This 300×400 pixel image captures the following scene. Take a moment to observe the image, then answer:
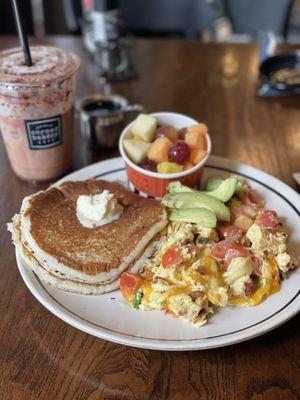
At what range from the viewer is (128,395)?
120 cm

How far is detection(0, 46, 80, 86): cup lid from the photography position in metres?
1.67

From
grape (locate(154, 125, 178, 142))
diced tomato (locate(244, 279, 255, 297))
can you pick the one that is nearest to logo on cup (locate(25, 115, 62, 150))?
grape (locate(154, 125, 178, 142))

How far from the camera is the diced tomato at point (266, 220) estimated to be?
1.46 meters

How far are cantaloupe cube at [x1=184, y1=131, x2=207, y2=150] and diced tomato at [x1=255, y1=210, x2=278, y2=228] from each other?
1.19 ft

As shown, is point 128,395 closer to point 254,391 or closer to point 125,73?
point 254,391

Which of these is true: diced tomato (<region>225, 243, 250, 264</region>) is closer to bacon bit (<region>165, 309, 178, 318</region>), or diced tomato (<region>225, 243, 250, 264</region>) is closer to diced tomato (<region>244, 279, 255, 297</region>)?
diced tomato (<region>244, 279, 255, 297</region>)

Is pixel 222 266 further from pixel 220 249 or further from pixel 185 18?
pixel 185 18

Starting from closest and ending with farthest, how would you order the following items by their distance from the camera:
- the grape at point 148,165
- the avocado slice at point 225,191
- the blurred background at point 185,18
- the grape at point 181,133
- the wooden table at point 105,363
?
the wooden table at point 105,363 < the avocado slice at point 225,191 < the grape at point 148,165 < the grape at point 181,133 < the blurred background at point 185,18

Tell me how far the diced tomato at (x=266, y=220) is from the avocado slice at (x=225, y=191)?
0.44 feet

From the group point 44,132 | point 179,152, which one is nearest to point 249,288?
point 179,152

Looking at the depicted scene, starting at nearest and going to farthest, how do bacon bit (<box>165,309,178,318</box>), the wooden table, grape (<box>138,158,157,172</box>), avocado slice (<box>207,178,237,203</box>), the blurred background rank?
1. the wooden table
2. bacon bit (<box>165,309,178,318</box>)
3. avocado slice (<box>207,178,237,203</box>)
4. grape (<box>138,158,157,172</box>)
5. the blurred background

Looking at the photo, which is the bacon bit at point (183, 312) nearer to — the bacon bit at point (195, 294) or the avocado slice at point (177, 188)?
the bacon bit at point (195, 294)

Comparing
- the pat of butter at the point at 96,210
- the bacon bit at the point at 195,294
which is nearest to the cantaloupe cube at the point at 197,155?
the pat of butter at the point at 96,210

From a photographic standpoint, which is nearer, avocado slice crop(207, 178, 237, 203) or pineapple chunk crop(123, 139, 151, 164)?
avocado slice crop(207, 178, 237, 203)
